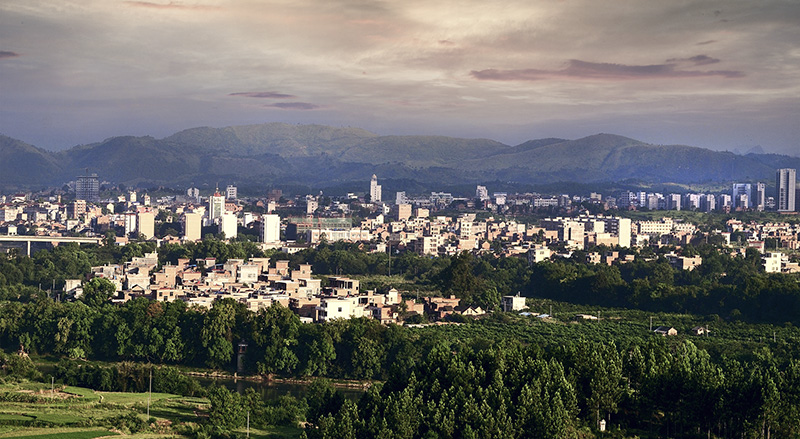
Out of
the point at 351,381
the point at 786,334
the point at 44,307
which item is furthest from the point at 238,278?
the point at 786,334

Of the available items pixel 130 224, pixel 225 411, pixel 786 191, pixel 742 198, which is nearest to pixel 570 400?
pixel 225 411

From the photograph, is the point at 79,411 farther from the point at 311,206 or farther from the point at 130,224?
the point at 311,206

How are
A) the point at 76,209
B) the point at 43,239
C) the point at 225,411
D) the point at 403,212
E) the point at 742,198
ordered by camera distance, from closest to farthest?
the point at 225,411 < the point at 43,239 < the point at 76,209 < the point at 403,212 < the point at 742,198

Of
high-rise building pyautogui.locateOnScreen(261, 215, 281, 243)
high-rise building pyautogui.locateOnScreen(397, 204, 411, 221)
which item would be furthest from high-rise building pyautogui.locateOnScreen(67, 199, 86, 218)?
high-rise building pyautogui.locateOnScreen(397, 204, 411, 221)

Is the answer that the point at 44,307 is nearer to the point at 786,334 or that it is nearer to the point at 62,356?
the point at 62,356

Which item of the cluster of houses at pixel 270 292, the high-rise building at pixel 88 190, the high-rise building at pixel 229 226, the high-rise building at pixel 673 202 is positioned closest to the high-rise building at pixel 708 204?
the high-rise building at pixel 673 202

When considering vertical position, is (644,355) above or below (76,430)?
above
